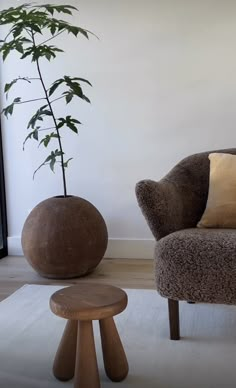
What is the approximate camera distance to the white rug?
1.57 m

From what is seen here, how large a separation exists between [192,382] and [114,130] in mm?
1986

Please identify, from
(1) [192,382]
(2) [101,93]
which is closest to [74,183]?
(2) [101,93]

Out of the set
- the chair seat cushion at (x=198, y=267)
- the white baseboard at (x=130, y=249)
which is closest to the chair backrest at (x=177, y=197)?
the chair seat cushion at (x=198, y=267)

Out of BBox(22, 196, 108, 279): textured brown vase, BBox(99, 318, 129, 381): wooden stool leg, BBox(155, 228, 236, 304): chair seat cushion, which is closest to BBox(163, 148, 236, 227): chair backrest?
BBox(155, 228, 236, 304): chair seat cushion

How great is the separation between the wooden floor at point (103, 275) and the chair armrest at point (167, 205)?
594mm

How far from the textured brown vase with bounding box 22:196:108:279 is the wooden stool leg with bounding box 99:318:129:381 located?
3.99 ft

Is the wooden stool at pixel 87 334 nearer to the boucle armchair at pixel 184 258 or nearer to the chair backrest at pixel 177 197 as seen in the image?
the boucle armchair at pixel 184 258

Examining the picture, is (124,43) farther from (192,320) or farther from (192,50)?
(192,320)

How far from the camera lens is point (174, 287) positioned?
179cm

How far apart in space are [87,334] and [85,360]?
78 mm

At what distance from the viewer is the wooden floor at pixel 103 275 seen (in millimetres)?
2662

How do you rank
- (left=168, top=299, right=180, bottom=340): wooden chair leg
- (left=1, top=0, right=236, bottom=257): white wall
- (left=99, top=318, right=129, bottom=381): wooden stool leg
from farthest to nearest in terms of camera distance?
(left=1, top=0, right=236, bottom=257): white wall
(left=168, top=299, right=180, bottom=340): wooden chair leg
(left=99, top=318, right=129, bottom=381): wooden stool leg

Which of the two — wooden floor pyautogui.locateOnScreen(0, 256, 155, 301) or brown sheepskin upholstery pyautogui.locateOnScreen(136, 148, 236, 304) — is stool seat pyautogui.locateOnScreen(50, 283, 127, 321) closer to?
brown sheepskin upholstery pyautogui.locateOnScreen(136, 148, 236, 304)

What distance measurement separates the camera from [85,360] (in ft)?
4.69
